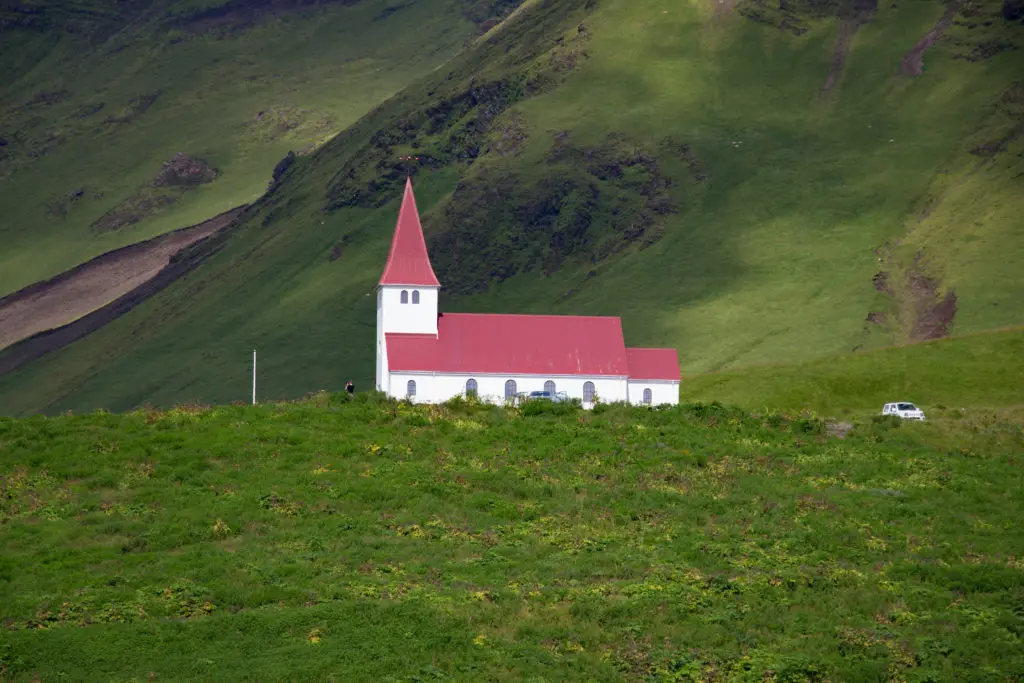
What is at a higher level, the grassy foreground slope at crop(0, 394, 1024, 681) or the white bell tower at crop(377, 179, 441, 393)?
the white bell tower at crop(377, 179, 441, 393)

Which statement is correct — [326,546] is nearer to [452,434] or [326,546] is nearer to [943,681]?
[452,434]

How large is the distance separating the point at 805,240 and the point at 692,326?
88.1 feet

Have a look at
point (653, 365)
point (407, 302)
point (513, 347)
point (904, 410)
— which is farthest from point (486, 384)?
point (904, 410)

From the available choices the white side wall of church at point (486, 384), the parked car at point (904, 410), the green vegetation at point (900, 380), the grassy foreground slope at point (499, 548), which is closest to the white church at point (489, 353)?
the white side wall of church at point (486, 384)

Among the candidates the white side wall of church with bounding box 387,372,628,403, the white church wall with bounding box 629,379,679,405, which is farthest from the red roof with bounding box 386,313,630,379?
the white church wall with bounding box 629,379,679,405

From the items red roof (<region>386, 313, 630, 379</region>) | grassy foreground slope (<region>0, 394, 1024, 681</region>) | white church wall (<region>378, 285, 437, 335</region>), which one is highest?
white church wall (<region>378, 285, 437, 335</region>)

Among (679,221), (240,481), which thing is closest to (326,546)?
(240,481)

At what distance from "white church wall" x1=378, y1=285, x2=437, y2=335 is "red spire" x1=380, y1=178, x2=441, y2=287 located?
1.61ft

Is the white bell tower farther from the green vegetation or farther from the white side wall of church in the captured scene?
the green vegetation

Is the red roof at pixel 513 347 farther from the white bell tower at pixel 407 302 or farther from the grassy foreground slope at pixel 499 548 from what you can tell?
the grassy foreground slope at pixel 499 548

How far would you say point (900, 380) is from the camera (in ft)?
263

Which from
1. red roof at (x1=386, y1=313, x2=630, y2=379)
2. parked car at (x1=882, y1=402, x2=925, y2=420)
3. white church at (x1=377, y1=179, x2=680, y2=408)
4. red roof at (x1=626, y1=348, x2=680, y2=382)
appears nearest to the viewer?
parked car at (x1=882, y1=402, x2=925, y2=420)

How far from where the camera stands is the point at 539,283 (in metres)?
198

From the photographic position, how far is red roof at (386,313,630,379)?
8662cm
